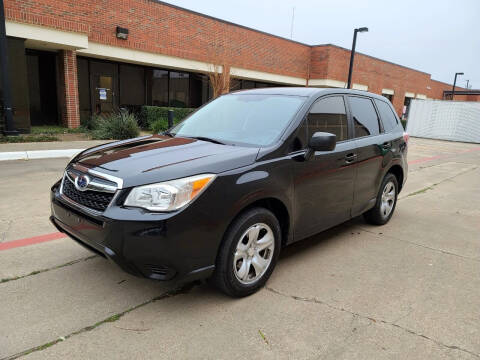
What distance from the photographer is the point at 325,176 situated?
149 inches

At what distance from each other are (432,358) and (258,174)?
175 centimetres

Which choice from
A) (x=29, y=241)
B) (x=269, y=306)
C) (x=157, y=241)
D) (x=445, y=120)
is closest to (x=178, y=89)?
(x=445, y=120)

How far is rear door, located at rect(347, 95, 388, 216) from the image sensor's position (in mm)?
4379

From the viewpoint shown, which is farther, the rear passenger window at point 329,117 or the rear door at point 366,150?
the rear door at point 366,150

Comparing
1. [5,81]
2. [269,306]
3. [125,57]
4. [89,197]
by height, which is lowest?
[269,306]

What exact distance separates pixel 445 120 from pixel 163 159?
86.1 ft

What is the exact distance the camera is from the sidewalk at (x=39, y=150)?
909 centimetres

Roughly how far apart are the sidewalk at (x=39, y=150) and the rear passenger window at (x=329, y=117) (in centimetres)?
795

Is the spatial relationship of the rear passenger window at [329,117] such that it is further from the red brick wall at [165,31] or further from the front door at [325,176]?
the red brick wall at [165,31]

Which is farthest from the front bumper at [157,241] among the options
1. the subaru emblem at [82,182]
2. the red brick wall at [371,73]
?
the red brick wall at [371,73]

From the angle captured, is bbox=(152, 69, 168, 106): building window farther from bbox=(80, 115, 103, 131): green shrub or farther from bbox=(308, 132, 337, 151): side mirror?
bbox=(308, 132, 337, 151): side mirror

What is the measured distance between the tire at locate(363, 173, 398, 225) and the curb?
25.9 feet

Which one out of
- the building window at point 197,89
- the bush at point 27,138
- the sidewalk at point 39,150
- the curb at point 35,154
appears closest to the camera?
the curb at point 35,154

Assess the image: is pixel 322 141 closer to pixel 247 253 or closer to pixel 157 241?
pixel 247 253
